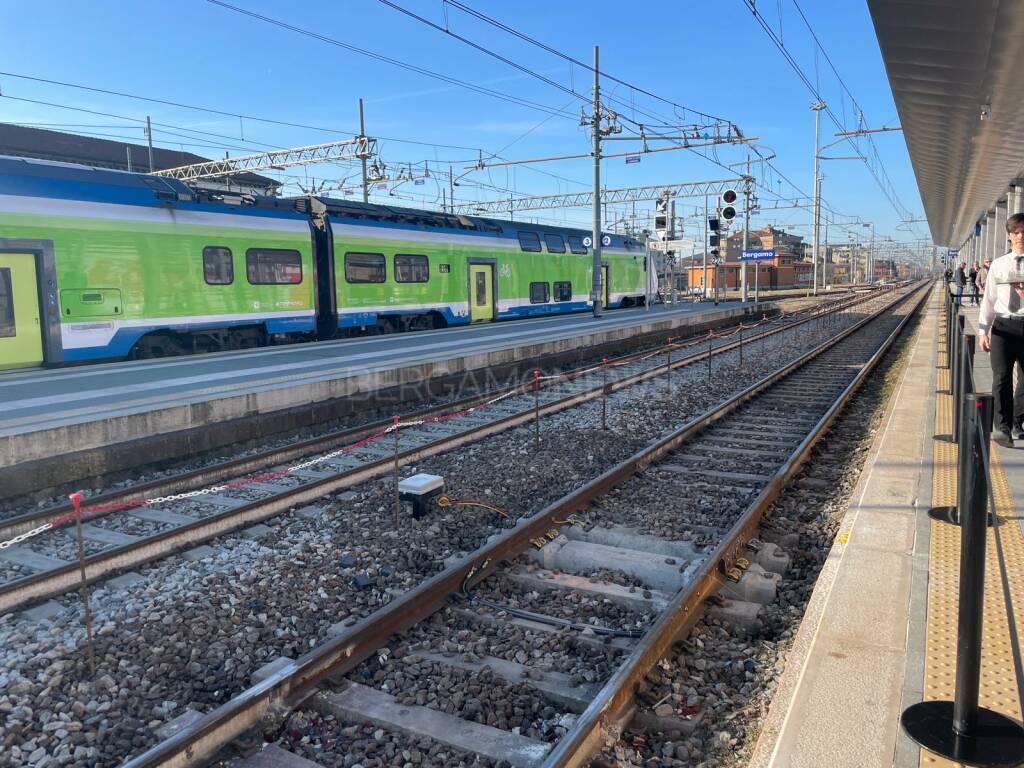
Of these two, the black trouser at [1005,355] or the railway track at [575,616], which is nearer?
the railway track at [575,616]

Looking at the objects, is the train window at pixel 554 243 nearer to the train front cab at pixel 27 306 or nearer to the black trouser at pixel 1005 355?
the train front cab at pixel 27 306

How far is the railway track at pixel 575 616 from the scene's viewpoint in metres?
3.49

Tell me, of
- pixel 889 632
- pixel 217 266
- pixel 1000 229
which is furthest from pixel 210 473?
pixel 1000 229

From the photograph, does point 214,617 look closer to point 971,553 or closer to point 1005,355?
point 971,553

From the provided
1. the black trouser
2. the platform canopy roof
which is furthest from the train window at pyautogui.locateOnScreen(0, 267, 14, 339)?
the black trouser

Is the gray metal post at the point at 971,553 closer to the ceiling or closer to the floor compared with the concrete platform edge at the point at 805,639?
closer to the ceiling

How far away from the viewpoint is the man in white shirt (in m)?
6.27

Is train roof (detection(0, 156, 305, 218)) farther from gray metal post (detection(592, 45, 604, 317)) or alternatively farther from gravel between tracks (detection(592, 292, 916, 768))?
gray metal post (detection(592, 45, 604, 317))

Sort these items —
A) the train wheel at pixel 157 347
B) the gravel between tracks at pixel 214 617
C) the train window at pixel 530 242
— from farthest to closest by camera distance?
the train window at pixel 530 242, the train wheel at pixel 157 347, the gravel between tracks at pixel 214 617

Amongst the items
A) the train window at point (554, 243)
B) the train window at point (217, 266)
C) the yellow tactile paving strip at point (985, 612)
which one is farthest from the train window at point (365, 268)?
the yellow tactile paving strip at point (985, 612)

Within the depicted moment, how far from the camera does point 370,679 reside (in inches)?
160

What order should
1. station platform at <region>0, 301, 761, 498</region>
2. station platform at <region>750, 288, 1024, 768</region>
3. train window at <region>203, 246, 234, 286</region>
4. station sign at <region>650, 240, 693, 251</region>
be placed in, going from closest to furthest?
station platform at <region>750, 288, 1024, 768</region>
station platform at <region>0, 301, 761, 498</region>
train window at <region>203, 246, 234, 286</region>
station sign at <region>650, 240, 693, 251</region>

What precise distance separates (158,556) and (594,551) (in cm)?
342

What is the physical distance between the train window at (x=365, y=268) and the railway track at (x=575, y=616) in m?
11.0
